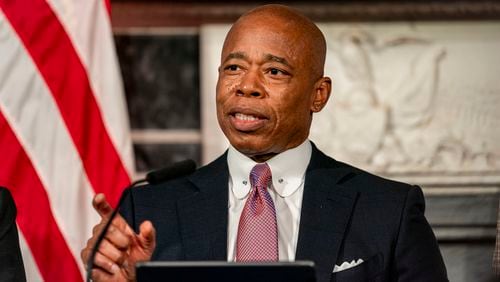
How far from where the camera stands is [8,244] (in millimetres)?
3088

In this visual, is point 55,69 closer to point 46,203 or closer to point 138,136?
point 46,203

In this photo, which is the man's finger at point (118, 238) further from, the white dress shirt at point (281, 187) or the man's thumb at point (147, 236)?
the white dress shirt at point (281, 187)

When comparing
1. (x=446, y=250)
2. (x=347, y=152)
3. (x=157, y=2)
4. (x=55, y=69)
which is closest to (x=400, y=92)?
(x=347, y=152)

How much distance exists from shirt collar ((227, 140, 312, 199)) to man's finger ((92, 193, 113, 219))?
1.45 ft

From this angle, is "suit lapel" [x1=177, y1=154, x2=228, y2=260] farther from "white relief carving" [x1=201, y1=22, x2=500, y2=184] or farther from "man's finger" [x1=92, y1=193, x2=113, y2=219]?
"white relief carving" [x1=201, y1=22, x2=500, y2=184]

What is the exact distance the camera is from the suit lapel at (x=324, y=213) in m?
2.95

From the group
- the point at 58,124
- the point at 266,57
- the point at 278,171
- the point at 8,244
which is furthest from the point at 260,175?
the point at 58,124

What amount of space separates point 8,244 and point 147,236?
50 cm

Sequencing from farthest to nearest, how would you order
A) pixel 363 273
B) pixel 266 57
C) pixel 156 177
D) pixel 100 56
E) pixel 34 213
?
pixel 100 56 < pixel 34 213 < pixel 266 57 < pixel 363 273 < pixel 156 177

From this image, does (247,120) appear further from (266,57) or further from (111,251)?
(111,251)

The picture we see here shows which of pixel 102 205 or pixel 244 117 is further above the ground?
pixel 244 117

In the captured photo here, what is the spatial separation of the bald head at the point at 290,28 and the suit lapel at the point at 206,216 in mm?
299

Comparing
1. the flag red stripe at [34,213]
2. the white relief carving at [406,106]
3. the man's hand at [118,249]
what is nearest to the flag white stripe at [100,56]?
the flag red stripe at [34,213]

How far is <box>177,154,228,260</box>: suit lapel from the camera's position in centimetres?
299
